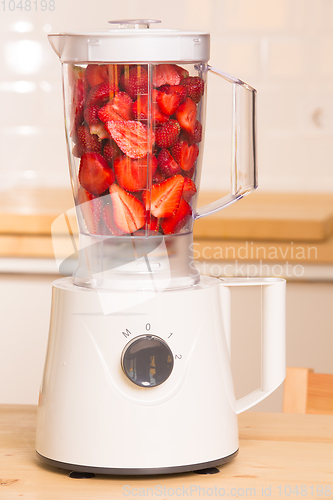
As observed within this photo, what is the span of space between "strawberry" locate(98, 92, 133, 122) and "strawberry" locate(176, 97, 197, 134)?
45 millimetres

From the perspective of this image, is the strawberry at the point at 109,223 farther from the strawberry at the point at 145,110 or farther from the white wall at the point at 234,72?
the white wall at the point at 234,72

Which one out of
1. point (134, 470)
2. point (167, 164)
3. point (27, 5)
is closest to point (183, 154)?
point (167, 164)

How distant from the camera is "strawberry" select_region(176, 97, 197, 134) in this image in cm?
58

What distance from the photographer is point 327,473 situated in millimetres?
548

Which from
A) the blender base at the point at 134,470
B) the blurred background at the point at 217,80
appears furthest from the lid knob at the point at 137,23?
the blurred background at the point at 217,80

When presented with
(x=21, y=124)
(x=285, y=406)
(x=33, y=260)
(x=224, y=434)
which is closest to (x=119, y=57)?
(x=224, y=434)

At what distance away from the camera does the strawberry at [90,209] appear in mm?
590

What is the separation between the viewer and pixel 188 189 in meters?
0.61

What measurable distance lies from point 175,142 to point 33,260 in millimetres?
790

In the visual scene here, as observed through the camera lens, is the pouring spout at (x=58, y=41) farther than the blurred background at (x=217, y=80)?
No
